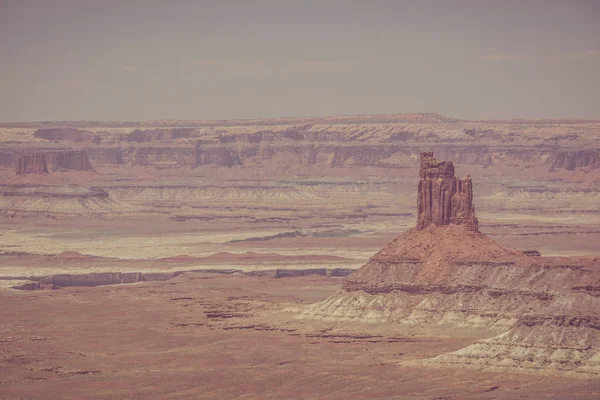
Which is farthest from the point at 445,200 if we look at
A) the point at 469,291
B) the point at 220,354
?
the point at 220,354

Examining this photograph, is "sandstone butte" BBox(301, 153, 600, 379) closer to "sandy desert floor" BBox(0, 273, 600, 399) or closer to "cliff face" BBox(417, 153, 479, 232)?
"cliff face" BBox(417, 153, 479, 232)

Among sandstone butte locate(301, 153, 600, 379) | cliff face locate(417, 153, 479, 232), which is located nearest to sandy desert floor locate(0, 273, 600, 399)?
sandstone butte locate(301, 153, 600, 379)

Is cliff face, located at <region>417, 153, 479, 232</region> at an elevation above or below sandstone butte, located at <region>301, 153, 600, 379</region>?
above

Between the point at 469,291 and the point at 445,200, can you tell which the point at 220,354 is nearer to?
the point at 469,291

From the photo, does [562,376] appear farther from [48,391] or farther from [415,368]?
[48,391]

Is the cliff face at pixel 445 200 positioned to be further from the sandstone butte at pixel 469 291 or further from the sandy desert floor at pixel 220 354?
the sandy desert floor at pixel 220 354
